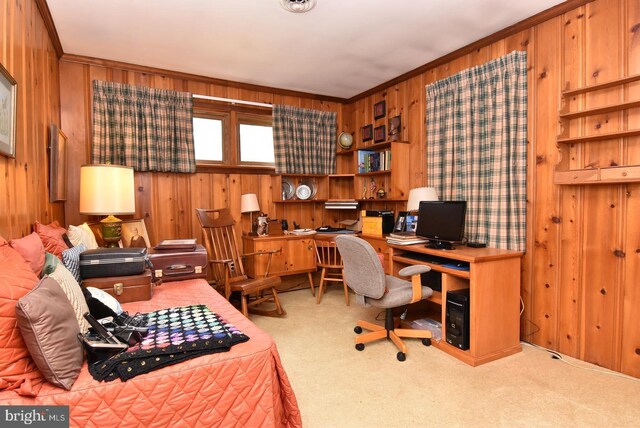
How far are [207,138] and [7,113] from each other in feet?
8.07

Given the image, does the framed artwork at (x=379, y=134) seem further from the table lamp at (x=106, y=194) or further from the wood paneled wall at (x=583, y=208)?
the table lamp at (x=106, y=194)

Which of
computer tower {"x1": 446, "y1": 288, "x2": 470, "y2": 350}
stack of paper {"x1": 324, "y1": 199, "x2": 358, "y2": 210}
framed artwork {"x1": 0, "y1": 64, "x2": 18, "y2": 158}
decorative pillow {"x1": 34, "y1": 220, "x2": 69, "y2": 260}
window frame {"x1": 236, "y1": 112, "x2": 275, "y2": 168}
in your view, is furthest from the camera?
stack of paper {"x1": 324, "y1": 199, "x2": 358, "y2": 210}

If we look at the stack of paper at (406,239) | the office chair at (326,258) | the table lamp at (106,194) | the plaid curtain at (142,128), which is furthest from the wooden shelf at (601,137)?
the plaid curtain at (142,128)

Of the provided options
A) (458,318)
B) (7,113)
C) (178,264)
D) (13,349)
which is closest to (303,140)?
(178,264)

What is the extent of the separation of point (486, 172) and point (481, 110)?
0.57m

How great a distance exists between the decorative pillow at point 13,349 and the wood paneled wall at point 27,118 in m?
0.63

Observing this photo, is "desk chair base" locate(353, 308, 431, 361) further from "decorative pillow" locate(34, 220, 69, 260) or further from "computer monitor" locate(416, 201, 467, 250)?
"decorative pillow" locate(34, 220, 69, 260)

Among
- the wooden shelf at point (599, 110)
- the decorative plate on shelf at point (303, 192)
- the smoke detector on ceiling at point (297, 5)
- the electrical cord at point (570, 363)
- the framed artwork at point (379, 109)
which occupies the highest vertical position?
the smoke detector on ceiling at point (297, 5)

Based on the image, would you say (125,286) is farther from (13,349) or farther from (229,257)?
(229,257)

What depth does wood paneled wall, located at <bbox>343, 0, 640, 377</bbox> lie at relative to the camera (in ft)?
7.47

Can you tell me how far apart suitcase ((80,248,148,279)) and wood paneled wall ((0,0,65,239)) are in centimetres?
36

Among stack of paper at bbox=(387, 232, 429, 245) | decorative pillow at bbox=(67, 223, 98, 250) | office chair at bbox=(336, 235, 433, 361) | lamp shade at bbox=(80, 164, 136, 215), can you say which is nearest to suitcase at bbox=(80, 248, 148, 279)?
decorative pillow at bbox=(67, 223, 98, 250)

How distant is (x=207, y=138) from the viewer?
13.5 ft

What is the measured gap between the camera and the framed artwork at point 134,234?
322cm
